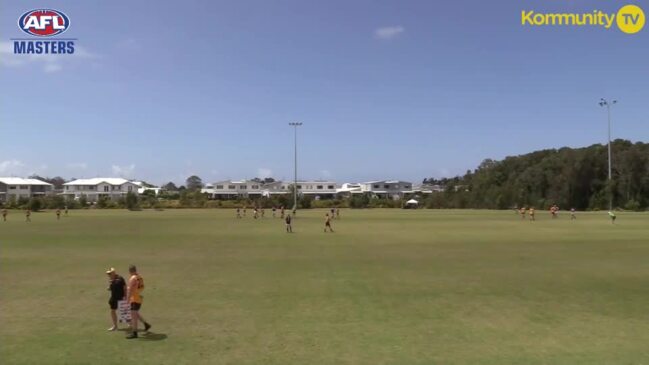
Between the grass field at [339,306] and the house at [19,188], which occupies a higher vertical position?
the house at [19,188]

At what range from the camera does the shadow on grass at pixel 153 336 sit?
37.8 feet

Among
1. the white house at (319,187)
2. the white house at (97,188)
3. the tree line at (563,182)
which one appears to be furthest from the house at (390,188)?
the white house at (97,188)

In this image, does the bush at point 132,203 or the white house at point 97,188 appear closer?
the bush at point 132,203

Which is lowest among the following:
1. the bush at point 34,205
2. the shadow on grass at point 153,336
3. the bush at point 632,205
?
the shadow on grass at point 153,336

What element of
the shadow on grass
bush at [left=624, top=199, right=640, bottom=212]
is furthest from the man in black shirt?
bush at [left=624, top=199, right=640, bottom=212]

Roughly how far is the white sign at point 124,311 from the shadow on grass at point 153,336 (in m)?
0.56

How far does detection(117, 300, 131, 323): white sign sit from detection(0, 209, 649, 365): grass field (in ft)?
0.99

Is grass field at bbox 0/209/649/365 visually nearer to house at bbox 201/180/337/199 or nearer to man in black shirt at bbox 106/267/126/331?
man in black shirt at bbox 106/267/126/331

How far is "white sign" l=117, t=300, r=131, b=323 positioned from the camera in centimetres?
1207

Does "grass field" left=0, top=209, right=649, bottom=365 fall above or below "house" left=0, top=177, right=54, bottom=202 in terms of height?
below

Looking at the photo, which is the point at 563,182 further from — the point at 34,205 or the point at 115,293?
the point at 115,293

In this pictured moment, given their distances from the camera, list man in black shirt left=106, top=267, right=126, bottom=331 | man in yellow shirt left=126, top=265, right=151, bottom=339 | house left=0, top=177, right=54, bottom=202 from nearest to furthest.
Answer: man in yellow shirt left=126, top=265, right=151, bottom=339 → man in black shirt left=106, top=267, right=126, bottom=331 → house left=0, top=177, right=54, bottom=202

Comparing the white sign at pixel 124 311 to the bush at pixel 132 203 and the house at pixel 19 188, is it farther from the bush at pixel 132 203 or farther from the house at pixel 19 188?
the house at pixel 19 188

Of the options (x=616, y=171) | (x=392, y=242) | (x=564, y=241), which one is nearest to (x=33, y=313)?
(x=392, y=242)
